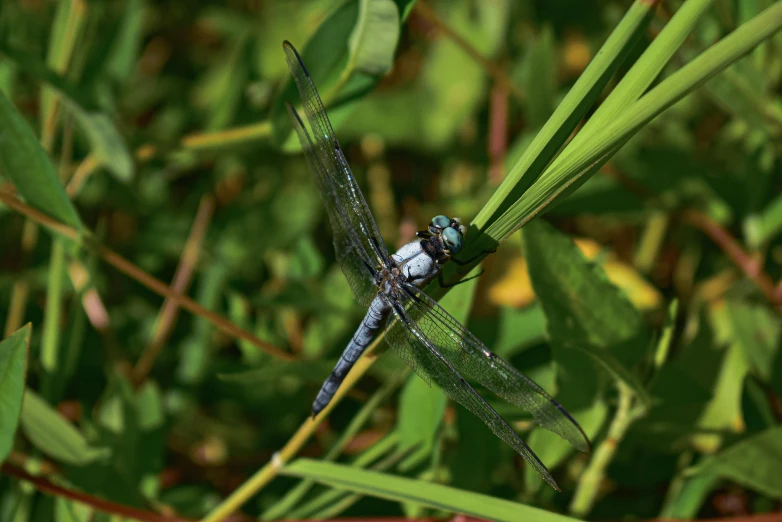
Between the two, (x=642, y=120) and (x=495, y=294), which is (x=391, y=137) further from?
(x=642, y=120)

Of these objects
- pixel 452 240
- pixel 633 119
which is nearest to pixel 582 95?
pixel 633 119

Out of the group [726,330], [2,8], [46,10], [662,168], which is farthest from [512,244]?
[46,10]

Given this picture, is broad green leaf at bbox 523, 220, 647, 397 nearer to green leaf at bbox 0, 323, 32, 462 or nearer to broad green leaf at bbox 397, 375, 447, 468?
broad green leaf at bbox 397, 375, 447, 468

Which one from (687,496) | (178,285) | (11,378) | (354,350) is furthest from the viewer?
→ (178,285)

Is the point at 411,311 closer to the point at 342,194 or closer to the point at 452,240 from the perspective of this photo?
the point at 452,240

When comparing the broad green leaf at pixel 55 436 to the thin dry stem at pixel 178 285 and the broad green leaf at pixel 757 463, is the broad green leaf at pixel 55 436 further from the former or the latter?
the broad green leaf at pixel 757 463
